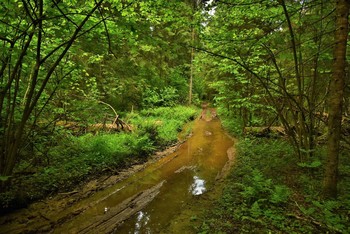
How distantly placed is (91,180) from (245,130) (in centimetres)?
943

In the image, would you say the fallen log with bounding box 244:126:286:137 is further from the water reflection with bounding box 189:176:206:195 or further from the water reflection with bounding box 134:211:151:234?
the water reflection with bounding box 134:211:151:234

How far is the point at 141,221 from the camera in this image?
528 centimetres

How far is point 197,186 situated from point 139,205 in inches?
84.8

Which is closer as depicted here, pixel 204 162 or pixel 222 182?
pixel 222 182

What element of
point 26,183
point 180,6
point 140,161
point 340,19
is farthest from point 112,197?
point 340,19

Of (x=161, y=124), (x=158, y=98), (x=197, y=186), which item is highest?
(x=158, y=98)

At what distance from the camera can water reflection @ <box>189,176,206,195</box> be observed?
689cm

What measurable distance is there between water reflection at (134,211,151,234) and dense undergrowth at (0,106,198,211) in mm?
2533

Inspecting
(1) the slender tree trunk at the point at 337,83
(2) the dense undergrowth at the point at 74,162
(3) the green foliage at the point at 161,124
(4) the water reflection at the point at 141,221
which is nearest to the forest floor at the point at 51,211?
(2) the dense undergrowth at the point at 74,162

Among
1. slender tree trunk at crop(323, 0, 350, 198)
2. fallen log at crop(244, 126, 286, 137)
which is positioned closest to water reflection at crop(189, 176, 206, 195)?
slender tree trunk at crop(323, 0, 350, 198)

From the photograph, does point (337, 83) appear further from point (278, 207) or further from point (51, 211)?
point (51, 211)

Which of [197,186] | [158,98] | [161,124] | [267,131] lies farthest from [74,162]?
[158,98]

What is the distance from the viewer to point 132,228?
5008 mm

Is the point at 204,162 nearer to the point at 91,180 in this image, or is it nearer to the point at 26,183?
the point at 91,180
